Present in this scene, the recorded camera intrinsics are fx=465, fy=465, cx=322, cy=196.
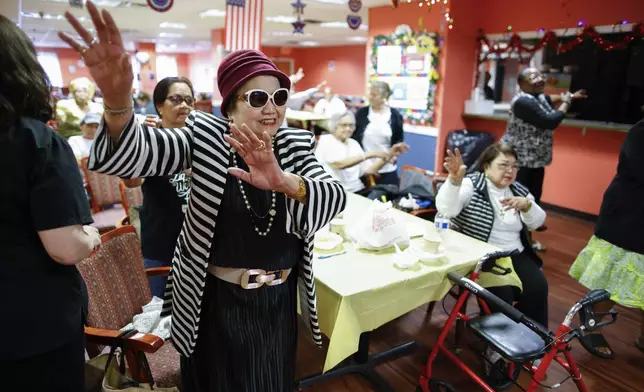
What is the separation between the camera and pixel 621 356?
2811 mm

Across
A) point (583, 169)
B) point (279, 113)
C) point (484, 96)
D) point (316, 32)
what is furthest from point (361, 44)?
point (279, 113)

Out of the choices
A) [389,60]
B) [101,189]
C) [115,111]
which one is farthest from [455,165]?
[389,60]

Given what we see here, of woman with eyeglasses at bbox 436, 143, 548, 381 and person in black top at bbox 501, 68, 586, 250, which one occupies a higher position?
person in black top at bbox 501, 68, 586, 250

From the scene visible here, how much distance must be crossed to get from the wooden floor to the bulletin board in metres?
3.65

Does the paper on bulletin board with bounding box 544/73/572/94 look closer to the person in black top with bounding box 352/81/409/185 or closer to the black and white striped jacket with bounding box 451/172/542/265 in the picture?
the person in black top with bounding box 352/81/409/185

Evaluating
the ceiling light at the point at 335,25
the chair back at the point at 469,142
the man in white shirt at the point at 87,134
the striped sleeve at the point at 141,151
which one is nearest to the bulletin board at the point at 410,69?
the chair back at the point at 469,142

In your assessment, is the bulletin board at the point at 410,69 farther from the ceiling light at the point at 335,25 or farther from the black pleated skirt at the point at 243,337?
the black pleated skirt at the point at 243,337

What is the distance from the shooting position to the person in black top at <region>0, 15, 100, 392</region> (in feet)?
3.46

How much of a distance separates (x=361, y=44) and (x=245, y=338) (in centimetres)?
1629

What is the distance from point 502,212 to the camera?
2.71 metres

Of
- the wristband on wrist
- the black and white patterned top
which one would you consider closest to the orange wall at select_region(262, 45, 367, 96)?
the black and white patterned top

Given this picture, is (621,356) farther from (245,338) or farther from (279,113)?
(279,113)

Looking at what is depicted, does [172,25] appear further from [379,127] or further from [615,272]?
[615,272]

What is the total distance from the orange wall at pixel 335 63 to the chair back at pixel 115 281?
15.2 meters
